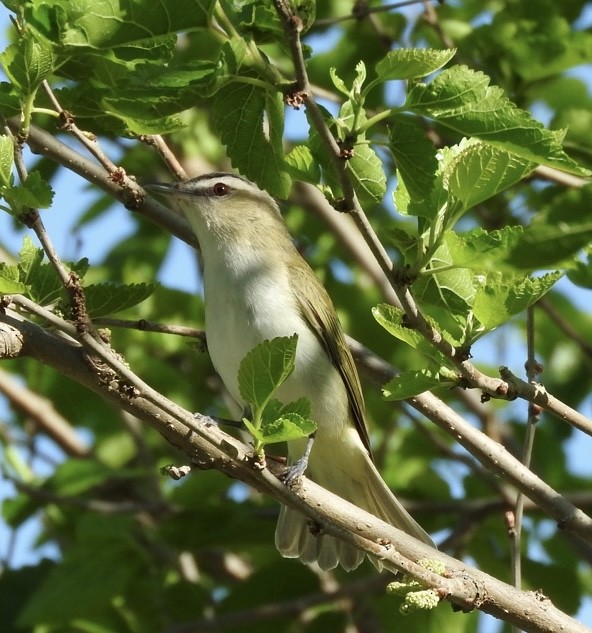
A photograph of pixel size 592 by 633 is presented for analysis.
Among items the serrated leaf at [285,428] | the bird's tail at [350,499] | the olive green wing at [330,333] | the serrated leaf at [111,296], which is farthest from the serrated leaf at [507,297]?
the olive green wing at [330,333]

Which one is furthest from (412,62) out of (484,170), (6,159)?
(6,159)

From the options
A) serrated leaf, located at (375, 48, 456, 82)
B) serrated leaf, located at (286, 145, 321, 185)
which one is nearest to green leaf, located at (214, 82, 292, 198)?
serrated leaf, located at (286, 145, 321, 185)

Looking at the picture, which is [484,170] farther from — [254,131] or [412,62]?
[254,131]

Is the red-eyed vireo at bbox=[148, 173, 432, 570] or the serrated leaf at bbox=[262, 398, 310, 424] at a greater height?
→ the red-eyed vireo at bbox=[148, 173, 432, 570]

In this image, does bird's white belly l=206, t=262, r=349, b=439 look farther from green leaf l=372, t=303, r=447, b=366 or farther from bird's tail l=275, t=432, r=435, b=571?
green leaf l=372, t=303, r=447, b=366

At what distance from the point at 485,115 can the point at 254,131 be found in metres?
0.74

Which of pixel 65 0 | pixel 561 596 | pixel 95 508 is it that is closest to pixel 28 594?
pixel 95 508

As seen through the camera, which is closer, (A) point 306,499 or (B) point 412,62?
(B) point 412,62

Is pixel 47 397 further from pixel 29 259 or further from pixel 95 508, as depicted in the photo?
pixel 29 259

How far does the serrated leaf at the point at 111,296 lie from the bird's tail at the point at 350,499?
1.66 m

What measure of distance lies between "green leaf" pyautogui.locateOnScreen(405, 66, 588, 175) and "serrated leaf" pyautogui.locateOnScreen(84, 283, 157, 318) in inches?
36.1

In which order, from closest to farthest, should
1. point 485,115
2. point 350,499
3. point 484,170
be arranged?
point 485,115 < point 484,170 < point 350,499

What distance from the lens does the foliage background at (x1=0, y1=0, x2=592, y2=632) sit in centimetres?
494

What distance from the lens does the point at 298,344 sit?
4.63 m
